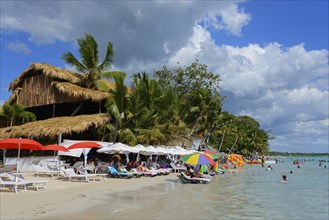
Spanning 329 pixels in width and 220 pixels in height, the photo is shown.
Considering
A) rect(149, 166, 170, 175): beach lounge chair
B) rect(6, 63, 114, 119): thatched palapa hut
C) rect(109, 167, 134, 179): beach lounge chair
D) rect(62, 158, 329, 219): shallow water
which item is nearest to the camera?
rect(62, 158, 329, 219): shallow water

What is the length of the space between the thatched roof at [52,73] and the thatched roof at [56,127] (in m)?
3.56

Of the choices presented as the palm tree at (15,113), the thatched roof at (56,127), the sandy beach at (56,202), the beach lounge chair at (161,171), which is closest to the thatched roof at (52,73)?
the palm tree at (15,113)

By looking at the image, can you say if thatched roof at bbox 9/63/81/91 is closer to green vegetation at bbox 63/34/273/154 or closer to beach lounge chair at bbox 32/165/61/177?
green vegetation at bbox 63/34/273/154

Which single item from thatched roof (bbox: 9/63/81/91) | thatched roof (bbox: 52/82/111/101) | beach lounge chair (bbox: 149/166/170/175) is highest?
thatched roof (bbox: 9/63/81/91)

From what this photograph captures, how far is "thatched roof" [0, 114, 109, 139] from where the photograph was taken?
19.8 metres

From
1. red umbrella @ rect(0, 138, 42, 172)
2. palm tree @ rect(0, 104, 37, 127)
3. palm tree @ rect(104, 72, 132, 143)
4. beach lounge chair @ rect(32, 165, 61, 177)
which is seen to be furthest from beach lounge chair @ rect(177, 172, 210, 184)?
palm tree @ rect(0, 104, 37, 127)

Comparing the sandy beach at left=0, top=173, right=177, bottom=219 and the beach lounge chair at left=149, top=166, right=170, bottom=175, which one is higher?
the beach lounge chair at left=149, top=166, right=170, bottom=175

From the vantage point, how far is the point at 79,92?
23078mm

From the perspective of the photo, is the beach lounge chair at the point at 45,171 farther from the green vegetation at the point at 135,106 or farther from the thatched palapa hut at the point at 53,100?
the green vegetation at the point at 135,106

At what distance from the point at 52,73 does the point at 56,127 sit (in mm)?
5387

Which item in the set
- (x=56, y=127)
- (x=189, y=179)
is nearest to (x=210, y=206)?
(x=189, y=179)

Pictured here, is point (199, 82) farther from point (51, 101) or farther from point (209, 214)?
point (209, 214)

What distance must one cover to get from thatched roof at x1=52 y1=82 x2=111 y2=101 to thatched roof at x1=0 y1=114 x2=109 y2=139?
1792mm

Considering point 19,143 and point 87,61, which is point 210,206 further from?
point 87,61
